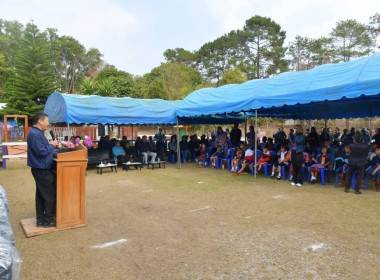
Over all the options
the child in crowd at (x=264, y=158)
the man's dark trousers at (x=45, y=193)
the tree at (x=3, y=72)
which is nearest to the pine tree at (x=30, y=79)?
the tree at (x=3, y=72)

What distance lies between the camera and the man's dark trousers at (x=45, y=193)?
4.21 meters

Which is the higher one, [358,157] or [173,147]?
[358,157]

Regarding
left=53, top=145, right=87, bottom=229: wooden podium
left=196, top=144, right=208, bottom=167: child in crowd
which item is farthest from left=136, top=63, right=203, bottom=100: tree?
left=53, top=145, right=87, bottom=229: wooden podium

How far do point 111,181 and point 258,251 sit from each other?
19.5 feet

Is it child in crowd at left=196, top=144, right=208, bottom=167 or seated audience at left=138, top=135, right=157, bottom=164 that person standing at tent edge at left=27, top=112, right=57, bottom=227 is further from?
child in crowd at left=196, top=144, right=208, bottom=167

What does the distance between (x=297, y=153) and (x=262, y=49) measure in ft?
107

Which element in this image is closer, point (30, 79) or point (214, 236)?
point (214, 236)

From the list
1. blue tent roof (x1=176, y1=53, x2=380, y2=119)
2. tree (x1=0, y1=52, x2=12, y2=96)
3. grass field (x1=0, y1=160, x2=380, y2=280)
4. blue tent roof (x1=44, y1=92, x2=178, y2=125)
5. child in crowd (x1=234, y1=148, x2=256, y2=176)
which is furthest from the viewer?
tree (x1=0, y1=52, x2=12, y2=96)

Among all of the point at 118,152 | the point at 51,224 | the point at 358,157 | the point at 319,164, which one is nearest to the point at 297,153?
the point at 319,164

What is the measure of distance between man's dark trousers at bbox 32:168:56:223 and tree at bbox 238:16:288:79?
33.4 meters

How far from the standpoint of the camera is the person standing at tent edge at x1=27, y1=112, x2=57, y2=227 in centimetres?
410

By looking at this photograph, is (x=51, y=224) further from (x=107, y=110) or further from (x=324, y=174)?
(x=324, y=174)

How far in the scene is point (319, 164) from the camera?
780cm

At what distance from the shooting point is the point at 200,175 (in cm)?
948
